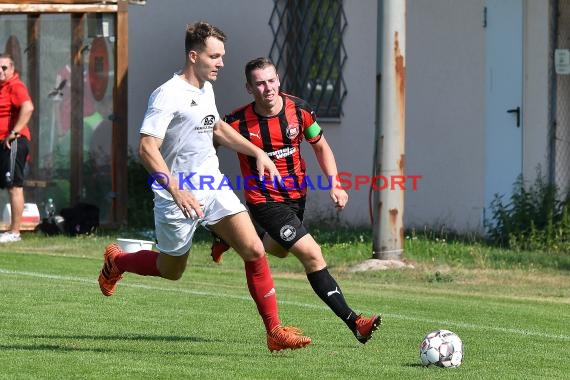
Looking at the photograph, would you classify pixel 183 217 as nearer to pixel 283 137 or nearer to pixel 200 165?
pixel 200 165

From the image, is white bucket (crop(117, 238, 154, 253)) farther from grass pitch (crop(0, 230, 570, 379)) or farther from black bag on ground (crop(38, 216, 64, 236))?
black bag on ground (crop(38, 216, 64, 236))

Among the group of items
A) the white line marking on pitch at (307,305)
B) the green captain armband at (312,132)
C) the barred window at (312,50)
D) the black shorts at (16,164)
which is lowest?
the white line marking on pitch at (307,305)

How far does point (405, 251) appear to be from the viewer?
16.0m

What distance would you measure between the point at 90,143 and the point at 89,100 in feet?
1.82

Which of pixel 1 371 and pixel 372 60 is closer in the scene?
pixel 1 371

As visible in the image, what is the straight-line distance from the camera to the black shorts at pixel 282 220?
958 cm

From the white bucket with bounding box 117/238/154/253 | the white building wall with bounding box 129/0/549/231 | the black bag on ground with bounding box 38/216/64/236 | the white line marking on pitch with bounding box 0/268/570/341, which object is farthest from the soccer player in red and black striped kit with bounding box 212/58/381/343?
the black bag on ground with bounding box 38/216/64/236

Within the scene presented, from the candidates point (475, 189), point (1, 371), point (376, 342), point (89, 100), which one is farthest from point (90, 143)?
point (1, 371)

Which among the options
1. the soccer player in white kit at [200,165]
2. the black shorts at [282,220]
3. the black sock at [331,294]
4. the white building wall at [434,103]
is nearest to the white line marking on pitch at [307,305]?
the black shorts at [282,220]

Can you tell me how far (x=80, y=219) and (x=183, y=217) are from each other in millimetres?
9181

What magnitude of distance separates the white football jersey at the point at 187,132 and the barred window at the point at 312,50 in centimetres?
1015

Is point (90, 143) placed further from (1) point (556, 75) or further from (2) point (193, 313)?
(2) point (193, 313)

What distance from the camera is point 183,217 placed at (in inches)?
357

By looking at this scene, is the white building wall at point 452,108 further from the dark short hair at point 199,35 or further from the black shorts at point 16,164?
the dark short hair at point 199,35
